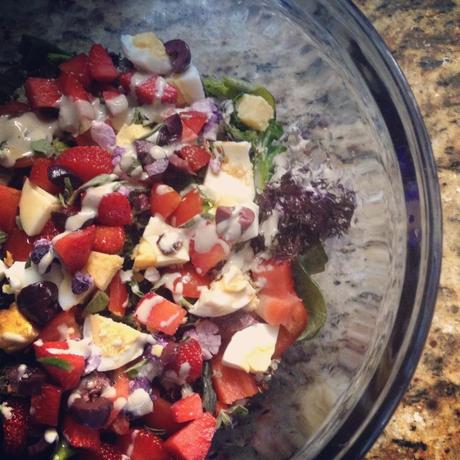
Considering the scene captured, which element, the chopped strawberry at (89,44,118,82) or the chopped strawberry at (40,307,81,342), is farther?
the chopped strawberry at (89,44,118,82)

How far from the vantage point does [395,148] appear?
150cm

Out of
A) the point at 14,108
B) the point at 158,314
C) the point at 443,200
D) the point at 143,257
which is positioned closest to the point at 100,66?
the point at 14,108

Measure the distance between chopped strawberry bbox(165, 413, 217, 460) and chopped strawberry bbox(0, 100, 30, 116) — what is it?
789mm

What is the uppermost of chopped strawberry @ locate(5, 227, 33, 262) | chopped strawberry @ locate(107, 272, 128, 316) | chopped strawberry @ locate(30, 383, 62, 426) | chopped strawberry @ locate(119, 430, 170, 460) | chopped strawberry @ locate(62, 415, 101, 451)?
chopped strawberry @ locate(5, 227, 33, 262)

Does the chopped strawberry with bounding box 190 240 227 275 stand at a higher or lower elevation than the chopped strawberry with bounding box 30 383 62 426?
higher

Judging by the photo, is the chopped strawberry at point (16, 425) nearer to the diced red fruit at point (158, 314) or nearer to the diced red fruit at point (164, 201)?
the diced red fruit at point (158, 314)

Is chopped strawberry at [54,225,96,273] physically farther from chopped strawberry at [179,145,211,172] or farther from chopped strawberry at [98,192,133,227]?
chopped strawberry at [179,145,211,172]

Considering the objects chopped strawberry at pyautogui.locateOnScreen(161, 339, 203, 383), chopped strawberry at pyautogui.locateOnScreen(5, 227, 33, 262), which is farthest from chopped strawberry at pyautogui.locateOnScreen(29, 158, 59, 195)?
chopped strawberry at pyautogui.locateOnScreen(161, 339, 203, 383)

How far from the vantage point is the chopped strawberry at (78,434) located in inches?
52.1

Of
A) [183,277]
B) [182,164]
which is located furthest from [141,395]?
[182,164]

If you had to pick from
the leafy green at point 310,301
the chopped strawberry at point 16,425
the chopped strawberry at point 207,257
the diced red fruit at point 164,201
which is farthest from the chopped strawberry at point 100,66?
the chopped strawberry at point 16,425

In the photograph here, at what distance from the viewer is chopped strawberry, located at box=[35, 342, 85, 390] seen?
4.20 feet

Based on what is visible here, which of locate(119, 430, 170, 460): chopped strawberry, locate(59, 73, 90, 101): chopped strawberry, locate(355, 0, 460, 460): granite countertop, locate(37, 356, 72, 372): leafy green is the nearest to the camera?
locate(37, 356, 72, 372): leafy green

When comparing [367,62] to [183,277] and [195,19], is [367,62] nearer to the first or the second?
[195,19]
